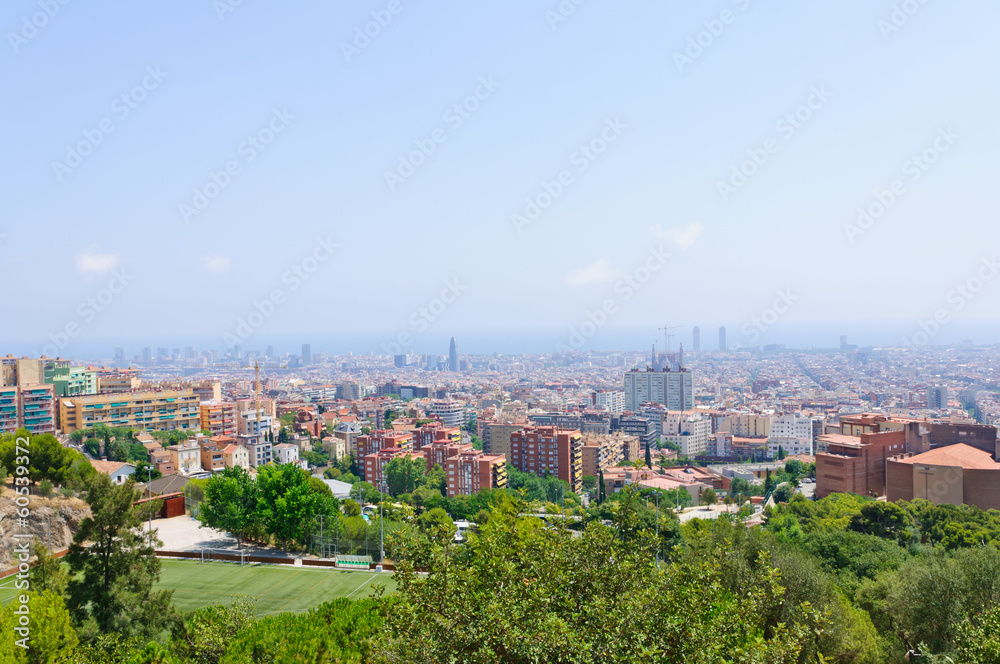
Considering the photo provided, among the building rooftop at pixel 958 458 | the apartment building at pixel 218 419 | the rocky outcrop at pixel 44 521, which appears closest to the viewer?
the rocky outcrop at pixel 44 521

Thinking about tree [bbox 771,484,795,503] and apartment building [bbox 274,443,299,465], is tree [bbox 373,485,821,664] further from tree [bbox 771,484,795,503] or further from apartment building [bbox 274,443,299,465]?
→ apartment building [bbox 274,443,299,465]

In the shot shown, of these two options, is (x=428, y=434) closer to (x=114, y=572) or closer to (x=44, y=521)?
(x=44, y=521)

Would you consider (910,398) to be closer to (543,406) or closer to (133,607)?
(543,406)

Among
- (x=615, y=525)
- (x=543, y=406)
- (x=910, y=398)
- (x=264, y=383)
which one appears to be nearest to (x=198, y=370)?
(x=264, y=383)

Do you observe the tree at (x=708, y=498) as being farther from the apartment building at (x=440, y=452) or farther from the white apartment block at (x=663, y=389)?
the white apartment block at (x=663, y=389)

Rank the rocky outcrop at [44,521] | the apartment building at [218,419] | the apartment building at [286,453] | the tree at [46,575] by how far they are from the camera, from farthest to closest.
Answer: the apartment building at [218,419], the apartment building at [286,453], the rocky outcrop at [44,521], the tree at [46,575]

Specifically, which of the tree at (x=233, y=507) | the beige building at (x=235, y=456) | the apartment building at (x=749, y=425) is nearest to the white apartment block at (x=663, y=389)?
the apartment building at (x=749, y=425)
